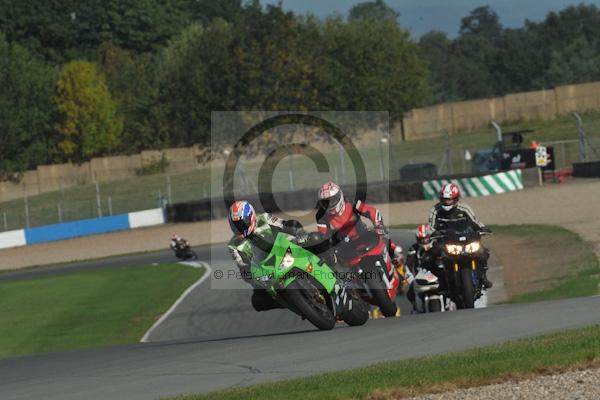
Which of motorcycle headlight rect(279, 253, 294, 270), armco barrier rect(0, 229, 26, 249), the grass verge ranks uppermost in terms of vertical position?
motorcycle headlight rect(279, 253, 294, 270)

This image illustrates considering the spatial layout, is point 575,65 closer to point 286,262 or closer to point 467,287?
point 467,287

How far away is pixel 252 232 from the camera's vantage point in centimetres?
1160

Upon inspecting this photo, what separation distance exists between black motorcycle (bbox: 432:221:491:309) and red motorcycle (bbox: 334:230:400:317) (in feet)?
3.05

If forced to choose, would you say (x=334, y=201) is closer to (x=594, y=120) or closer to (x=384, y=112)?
(x=594, y=120)

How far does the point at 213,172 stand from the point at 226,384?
46.7 metres

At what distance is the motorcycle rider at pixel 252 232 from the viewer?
453 inches

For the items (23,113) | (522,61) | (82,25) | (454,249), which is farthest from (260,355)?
(522,61)

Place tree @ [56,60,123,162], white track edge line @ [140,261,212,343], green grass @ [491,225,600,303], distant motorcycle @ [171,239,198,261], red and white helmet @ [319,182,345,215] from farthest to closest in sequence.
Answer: tree @ [56,60,123,162] → distant motorcycle @ [171,239,198,261] → white track edge line @ [140,261,212,343] → green grass @ [491,225,600,303] → red and white helmet @ [319,182,345,215]

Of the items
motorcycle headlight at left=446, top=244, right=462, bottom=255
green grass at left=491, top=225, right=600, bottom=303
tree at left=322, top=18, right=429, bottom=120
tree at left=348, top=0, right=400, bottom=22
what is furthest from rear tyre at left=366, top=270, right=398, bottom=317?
tree at left=348, top=0, right=400, bottom=22

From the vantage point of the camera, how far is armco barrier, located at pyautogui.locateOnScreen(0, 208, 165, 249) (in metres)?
47.1

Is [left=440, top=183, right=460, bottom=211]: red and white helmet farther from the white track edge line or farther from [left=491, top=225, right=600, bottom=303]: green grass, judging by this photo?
the white track edge line

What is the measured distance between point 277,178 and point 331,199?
31.4 m

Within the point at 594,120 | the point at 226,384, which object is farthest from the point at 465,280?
the point at 594,120

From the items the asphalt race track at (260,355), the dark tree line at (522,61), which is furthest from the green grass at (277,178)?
the dark tree line at (522,61)
